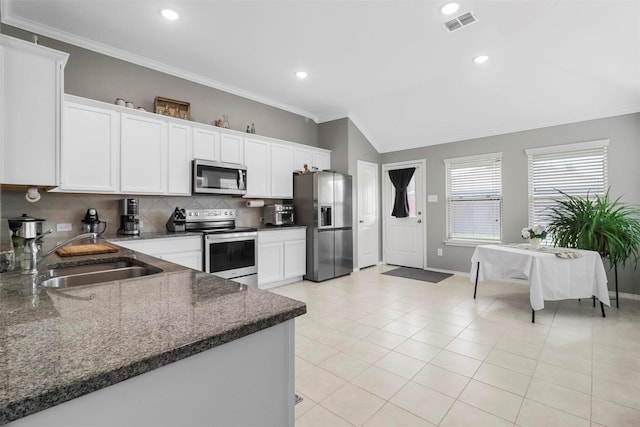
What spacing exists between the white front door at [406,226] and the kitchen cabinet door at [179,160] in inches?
149

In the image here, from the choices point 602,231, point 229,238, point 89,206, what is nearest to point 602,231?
point 602,231

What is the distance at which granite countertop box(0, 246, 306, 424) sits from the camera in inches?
21.1

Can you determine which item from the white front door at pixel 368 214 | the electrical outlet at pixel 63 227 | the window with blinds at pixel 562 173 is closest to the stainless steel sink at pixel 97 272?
the electrical outlet at pixel 63 227

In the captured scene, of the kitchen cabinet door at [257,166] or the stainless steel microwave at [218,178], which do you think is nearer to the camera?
the stainless steel microwave at [218,178]

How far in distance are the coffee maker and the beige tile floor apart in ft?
6.66

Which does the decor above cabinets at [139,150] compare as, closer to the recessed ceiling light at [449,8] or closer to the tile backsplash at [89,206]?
the tile backsplash at [89,206]

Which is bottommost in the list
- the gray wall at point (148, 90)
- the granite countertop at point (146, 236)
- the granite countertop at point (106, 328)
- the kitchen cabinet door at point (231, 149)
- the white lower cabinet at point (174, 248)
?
the white lower cabinet at point (174, 248)

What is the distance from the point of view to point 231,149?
4.22 meters

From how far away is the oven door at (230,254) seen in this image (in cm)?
360

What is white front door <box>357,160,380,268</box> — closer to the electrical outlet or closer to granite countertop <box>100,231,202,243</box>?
granite countertop <box>100,231,202,243</box>

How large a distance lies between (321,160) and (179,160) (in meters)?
2.49

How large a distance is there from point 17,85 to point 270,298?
→ 229cm

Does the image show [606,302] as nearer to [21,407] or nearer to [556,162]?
[556,162]

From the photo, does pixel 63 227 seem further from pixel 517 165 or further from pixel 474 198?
pixel 517 165
